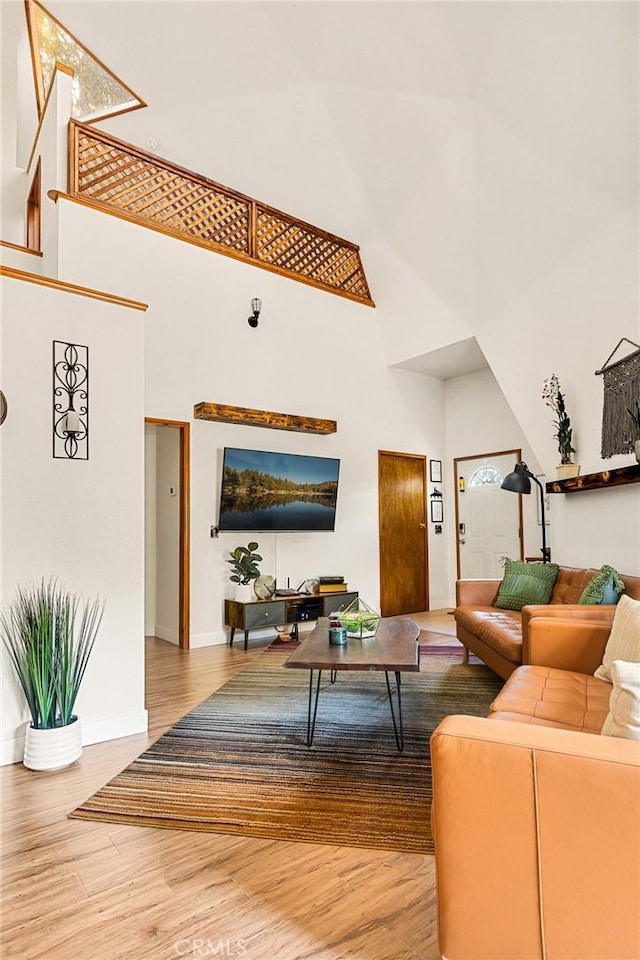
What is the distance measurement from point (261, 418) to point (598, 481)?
2.93 m

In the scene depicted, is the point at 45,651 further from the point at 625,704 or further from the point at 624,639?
the point at 624,639

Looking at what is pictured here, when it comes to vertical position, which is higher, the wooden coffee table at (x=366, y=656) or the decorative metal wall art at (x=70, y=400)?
the decorative metal wall art at (x=70, y=400)

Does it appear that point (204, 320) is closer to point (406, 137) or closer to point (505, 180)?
point (406, 137)

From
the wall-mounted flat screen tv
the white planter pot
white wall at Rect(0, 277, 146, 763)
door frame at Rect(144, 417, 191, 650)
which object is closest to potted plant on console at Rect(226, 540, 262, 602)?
the wall-mounted flat screen tv

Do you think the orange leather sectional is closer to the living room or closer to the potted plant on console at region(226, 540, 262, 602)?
the living room

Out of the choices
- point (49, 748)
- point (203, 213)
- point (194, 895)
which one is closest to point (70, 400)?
point (49, 748)

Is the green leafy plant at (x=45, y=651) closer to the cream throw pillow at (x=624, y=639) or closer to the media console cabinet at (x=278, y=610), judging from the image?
the media console cabinet at (x=278, y=610)

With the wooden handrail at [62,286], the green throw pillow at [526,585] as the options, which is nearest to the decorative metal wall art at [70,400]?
the wooden handrail at [62,286]

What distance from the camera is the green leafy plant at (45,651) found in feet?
8.25

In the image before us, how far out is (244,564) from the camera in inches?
198

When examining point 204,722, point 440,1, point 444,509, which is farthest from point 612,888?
point 444,509

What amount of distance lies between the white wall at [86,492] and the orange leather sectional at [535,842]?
2116 millimetres

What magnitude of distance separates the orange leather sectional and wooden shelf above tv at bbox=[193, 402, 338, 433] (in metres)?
3.98

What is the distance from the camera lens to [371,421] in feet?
20.7
